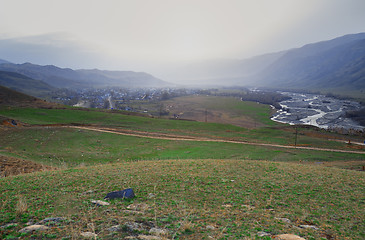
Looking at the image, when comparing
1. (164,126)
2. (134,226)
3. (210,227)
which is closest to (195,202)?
(210,227)

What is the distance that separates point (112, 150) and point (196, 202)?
23201 mm

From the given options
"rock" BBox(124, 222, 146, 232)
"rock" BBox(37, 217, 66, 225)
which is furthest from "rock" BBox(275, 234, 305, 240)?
"rock" BBox(37, 217, 66, 225)

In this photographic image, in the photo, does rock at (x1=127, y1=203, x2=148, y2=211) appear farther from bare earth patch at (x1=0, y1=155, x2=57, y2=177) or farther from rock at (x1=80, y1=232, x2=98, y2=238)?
bare earth patch at (x1=0, y1=155, x2=57, y2=177)

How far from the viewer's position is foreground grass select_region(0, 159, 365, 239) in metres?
7.46

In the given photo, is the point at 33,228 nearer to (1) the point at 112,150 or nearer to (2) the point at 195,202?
(2) the point at 195,202

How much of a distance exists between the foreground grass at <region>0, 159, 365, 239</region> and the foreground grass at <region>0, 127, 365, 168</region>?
40.8ft

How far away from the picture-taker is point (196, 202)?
33.0 feet

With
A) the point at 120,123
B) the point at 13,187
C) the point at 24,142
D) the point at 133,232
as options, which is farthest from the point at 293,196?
the point at 120,123

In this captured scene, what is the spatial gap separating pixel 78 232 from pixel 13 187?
7.33 meters

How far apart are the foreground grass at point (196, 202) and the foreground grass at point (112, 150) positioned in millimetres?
12432

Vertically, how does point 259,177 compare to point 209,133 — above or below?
above

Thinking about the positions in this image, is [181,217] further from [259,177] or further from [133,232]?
[259,177]

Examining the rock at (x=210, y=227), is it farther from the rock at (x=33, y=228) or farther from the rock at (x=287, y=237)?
the rock at (x=33, y=228)

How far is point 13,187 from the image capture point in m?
11.1
